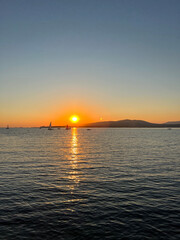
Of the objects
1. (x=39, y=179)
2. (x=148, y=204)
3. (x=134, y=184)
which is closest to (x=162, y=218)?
(x=148, y=204)

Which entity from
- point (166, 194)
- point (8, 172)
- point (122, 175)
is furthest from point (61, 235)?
point (8, 172)

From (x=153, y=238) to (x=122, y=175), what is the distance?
17.9 meters

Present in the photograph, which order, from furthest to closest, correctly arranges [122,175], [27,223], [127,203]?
[122,175] < [127,203] < [27,223]

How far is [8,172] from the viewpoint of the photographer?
33594mm

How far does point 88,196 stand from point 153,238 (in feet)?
30.4

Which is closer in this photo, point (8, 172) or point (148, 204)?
point (148, 204)

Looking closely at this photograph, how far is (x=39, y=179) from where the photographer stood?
2933cm

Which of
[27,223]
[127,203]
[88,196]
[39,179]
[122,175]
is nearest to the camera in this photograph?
[27,223]

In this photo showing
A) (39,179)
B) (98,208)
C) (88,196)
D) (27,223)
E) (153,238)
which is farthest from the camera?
(39,179)

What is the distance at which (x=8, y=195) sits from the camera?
875 inches

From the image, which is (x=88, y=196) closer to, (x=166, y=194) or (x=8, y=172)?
(x=166, y=194)

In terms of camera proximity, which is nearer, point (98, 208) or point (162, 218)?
point (162, 218)

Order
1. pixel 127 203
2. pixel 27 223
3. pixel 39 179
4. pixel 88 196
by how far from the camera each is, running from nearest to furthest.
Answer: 1. pixel 27 223
2. pixel 127 203
3. pixel 88 196
4. pixel 39 179

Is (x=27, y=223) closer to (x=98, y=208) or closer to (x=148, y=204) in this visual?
(x=98, y=208)
